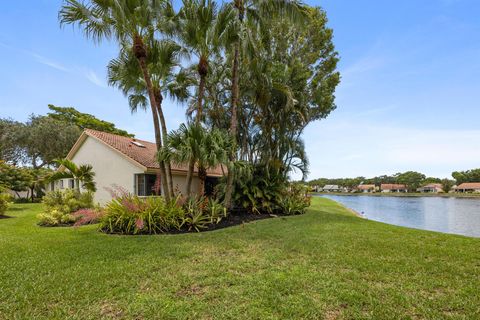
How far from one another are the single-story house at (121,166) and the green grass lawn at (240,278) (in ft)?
20.6

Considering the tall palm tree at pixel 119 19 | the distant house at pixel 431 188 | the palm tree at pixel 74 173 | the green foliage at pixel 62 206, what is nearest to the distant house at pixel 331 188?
the distant house at pixel 431 188

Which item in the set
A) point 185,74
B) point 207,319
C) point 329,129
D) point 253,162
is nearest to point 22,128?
point 185,74

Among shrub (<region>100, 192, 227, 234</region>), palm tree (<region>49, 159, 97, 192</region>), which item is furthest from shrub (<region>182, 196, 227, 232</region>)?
palm tree (<region>49, 159, 97, 192</region>)

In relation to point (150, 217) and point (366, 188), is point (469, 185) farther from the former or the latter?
point (150, 217)

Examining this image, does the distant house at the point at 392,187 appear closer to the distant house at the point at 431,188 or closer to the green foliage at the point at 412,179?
the green foliage at the point at 412,179

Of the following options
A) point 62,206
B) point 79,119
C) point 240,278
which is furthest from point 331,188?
point 240,278

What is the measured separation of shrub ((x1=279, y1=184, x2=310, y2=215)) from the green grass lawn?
5.34m

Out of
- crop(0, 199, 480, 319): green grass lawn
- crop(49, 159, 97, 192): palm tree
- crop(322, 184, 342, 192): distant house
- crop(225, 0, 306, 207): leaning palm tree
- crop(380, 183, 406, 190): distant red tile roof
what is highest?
crop(225, 0, 306, 207): leaning palm tree

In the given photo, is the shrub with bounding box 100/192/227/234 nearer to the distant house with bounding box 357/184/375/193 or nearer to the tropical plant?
the tropical plant

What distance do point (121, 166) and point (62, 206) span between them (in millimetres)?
3596

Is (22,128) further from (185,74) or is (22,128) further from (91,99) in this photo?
(185,74)

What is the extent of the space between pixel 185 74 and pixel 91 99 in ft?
26.1

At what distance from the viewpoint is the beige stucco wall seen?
42.7ft

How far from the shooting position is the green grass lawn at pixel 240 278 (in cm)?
307
